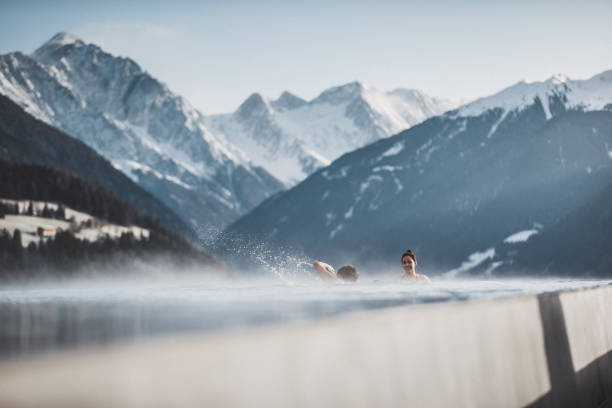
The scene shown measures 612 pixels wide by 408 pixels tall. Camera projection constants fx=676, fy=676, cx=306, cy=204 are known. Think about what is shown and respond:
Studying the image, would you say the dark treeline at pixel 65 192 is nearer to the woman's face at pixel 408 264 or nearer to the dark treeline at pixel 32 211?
the dark treeline at pixel 32 211

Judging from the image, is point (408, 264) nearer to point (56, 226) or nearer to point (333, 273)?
point (333, 273)

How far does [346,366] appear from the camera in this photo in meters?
3.41

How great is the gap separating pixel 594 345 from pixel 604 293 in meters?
1.01

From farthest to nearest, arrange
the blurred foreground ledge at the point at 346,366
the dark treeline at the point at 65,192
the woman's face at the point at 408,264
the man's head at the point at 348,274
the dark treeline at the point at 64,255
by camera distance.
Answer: the dark treeline at the point at 65,192
the dark treeline at the point at 64,255
the woman's face at the point at 408,264
the man's head at the point at 348,274
the blurred foreground ledge at the point at 346,366

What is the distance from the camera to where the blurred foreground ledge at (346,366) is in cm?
216

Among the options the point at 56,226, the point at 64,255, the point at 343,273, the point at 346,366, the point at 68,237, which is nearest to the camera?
the point at 346,366

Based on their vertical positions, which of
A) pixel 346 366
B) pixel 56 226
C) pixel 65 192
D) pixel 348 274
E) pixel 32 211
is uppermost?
pixel 65 192

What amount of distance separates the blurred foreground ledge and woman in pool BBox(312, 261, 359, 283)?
7.19 m

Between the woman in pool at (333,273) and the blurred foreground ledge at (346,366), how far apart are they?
719cm

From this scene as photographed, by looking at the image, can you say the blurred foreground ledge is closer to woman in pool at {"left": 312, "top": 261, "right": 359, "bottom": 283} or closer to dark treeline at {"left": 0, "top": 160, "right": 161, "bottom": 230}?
woman in pool at {"left": 312, "top": 261, "right": 359, "bottom": 283}

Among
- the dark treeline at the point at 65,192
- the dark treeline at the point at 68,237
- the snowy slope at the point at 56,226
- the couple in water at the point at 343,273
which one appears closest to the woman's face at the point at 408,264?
the couple in water at the point at 343,273

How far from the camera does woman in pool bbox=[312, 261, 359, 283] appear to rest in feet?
45.8

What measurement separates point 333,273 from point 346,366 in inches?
426

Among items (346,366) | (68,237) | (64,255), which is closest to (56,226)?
(68,237)
